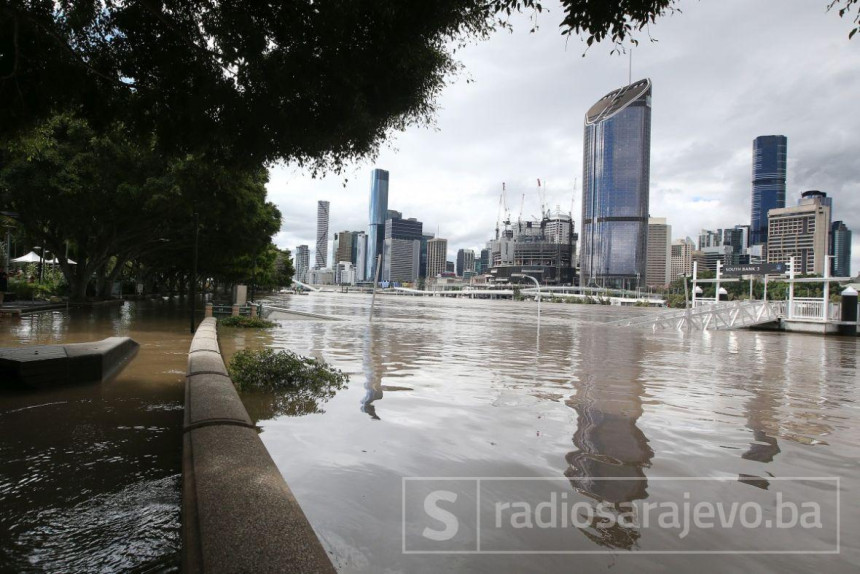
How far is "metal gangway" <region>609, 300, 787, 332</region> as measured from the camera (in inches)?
1323

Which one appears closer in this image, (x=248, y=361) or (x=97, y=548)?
(x=97, y=548)

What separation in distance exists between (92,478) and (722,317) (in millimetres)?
37778

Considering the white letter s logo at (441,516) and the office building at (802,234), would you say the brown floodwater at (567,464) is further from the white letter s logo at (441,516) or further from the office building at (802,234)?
the office building at (802,234)

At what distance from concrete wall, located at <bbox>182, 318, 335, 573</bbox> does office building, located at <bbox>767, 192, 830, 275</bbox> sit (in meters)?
202

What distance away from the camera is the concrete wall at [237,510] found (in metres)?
2.52

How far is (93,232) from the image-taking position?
95.3ft

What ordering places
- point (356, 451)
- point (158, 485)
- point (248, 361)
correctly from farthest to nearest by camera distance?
point (248, 361), point (356, 451), point (158, 485)

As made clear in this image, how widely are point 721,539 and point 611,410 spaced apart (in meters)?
4.48

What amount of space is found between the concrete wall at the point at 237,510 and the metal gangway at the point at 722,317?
32.3 m

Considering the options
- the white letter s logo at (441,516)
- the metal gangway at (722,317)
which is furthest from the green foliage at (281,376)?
the metal gangway at (722,317)

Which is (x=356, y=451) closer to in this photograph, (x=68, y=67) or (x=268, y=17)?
(x=268, y=17)

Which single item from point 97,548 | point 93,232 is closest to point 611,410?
point 97,548

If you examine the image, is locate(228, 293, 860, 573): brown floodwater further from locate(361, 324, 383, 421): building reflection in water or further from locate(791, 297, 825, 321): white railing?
locate(791, 297, 825, 321): white railing

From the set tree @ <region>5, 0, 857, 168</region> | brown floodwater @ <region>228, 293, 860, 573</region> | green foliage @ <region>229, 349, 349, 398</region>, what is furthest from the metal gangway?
tree @ <region>5, 0, 857, 168</region>
